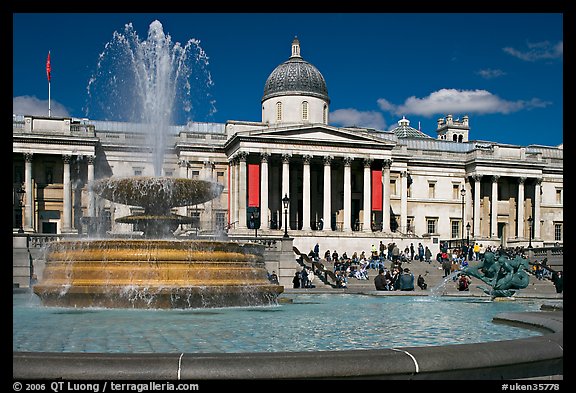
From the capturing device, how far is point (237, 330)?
9.62m

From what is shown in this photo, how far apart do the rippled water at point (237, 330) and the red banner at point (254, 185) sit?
47.1m

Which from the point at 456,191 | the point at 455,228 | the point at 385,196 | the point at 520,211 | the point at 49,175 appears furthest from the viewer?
the point at 455,228

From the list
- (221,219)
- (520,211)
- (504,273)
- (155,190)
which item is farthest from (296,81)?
(155,190)

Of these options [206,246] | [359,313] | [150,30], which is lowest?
[359,313]

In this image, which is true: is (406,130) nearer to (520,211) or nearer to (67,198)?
(520,211)

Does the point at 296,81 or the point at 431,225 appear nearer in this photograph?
the point at 296,81

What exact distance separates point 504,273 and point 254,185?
42.2 m

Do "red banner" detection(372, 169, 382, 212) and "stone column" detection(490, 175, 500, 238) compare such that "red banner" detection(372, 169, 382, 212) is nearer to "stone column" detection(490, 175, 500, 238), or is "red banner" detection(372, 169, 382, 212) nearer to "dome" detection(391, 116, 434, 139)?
"stone column" detection(490, 175, 500, 238)

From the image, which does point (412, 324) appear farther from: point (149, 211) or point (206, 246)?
point (149, 211)

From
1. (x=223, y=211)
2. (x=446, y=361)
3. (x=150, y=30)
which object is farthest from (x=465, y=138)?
(x=446, y=361)

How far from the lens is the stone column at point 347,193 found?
62938 mm
